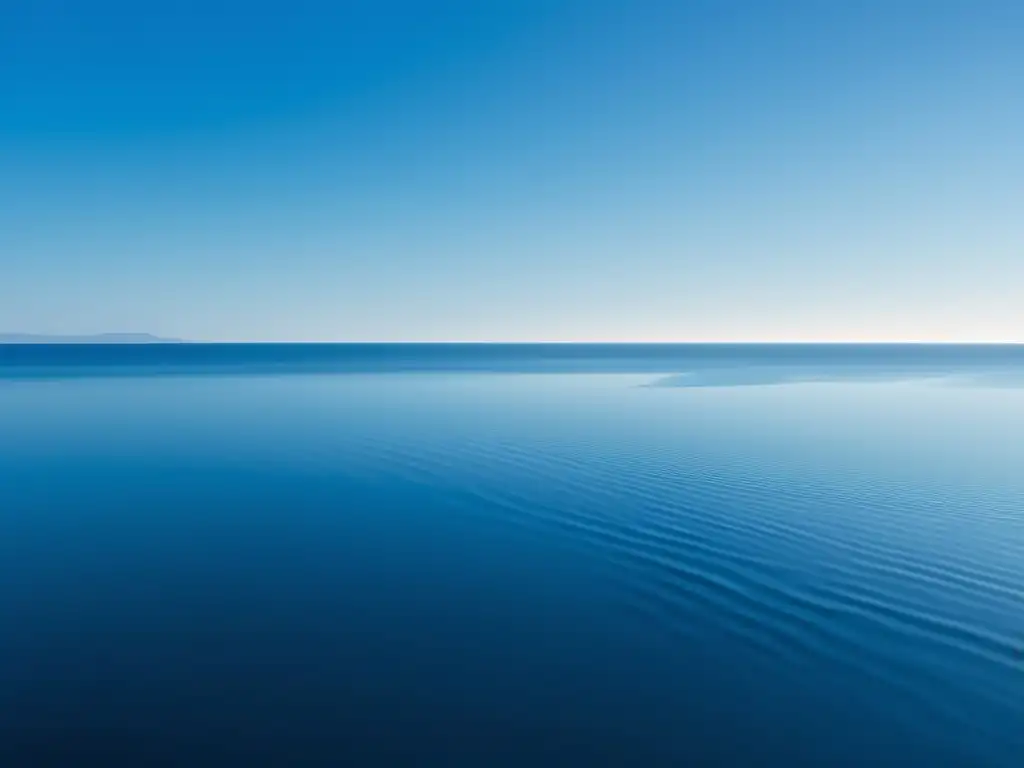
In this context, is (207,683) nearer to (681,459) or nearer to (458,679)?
(458,679)

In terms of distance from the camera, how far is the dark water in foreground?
870 cm

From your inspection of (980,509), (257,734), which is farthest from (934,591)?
(257,734)

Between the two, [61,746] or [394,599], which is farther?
[394,599]

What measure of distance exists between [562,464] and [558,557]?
9.63 meters

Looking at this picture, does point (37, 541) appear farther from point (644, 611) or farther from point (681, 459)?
point (681, 459)

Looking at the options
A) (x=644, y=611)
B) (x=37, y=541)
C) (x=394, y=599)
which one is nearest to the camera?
(x=644, y=611)

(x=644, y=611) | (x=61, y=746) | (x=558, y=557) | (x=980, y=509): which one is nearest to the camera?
(x=61, y=746)

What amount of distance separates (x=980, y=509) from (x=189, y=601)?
73.2ft

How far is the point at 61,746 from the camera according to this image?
8.34 m

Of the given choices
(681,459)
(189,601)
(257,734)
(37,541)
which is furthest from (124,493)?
(681,459)

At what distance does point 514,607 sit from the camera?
12531mm

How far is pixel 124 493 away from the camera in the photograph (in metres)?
20.9

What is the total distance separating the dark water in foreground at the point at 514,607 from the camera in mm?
8703

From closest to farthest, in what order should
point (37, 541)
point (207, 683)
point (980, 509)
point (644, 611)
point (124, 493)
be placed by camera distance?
point (207, 683) → point (644, 611) → point (37, 541) → point (980, 509) → point (124, 493)
